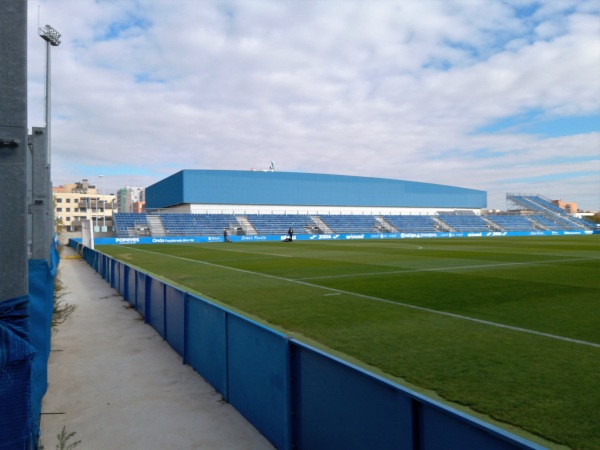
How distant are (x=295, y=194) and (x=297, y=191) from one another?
2.23 ft

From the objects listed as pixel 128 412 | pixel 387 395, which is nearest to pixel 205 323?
pixel 128 412

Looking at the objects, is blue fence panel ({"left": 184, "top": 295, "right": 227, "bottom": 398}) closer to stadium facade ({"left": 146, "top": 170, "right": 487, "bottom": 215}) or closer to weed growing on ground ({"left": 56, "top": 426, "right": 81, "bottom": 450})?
weed growing on ground ({"left": 56, "top": 426, "right": 81, "bottom": 450})

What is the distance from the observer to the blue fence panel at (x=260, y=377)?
186 inches

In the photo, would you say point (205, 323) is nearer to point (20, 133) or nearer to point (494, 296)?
point (20, 133)

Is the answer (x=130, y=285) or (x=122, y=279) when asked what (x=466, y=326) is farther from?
(x=122, y=279)

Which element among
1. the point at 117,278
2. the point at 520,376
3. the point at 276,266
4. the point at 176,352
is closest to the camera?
the point at 520,376

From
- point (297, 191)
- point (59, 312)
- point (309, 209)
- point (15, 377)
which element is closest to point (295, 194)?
point (297, 191)

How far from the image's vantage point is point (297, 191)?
76.9 m

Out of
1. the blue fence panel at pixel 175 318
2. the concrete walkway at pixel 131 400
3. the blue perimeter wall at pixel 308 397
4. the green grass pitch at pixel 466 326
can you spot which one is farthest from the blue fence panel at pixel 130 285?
the blue perimeter wall at pixel 308 397

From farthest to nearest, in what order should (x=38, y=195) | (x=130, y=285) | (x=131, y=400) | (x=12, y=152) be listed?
(x=130, y=285) < (x=38, y=195) < (x=131, y=400) < (x=12, y=152)

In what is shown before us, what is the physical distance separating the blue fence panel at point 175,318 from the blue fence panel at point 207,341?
32cm

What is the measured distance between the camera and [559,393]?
18.7ft

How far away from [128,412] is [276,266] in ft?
54.4

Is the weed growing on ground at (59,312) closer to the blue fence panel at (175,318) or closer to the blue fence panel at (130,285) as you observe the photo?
the blue fence panel at (130,285)
